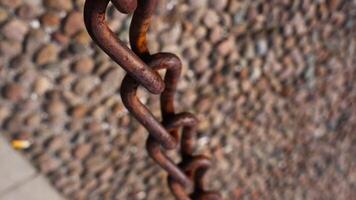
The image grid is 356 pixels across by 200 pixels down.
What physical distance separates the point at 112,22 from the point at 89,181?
0.93 m

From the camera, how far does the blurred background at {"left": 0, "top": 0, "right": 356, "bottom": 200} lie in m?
2.36

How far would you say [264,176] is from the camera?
11.1ft

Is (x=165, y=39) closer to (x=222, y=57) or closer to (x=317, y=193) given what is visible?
(x=222, y=57)

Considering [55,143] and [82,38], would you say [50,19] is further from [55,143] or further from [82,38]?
[55,143]

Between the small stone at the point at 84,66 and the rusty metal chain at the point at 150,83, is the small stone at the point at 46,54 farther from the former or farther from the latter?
the rusty metal chain at the point at 150,83

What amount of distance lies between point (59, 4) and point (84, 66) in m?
0.33

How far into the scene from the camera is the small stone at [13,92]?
235 centimetres

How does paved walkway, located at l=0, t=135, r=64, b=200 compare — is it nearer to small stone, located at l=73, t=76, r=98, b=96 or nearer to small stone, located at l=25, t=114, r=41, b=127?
small stone, located at l=25, t=114, r=41, b=127

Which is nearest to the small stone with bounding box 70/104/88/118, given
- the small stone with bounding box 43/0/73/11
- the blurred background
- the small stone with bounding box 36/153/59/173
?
the blurred background

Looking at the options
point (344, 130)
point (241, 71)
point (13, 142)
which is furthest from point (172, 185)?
point (344, 130)

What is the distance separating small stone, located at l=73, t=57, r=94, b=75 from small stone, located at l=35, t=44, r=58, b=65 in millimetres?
121

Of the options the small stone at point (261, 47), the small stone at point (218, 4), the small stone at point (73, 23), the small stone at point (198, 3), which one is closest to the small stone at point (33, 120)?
the small stone at point (73, 23)

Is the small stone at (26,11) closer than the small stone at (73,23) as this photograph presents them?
Yes

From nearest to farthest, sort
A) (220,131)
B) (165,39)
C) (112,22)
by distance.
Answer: (112,22), (165,39), (220,131)
